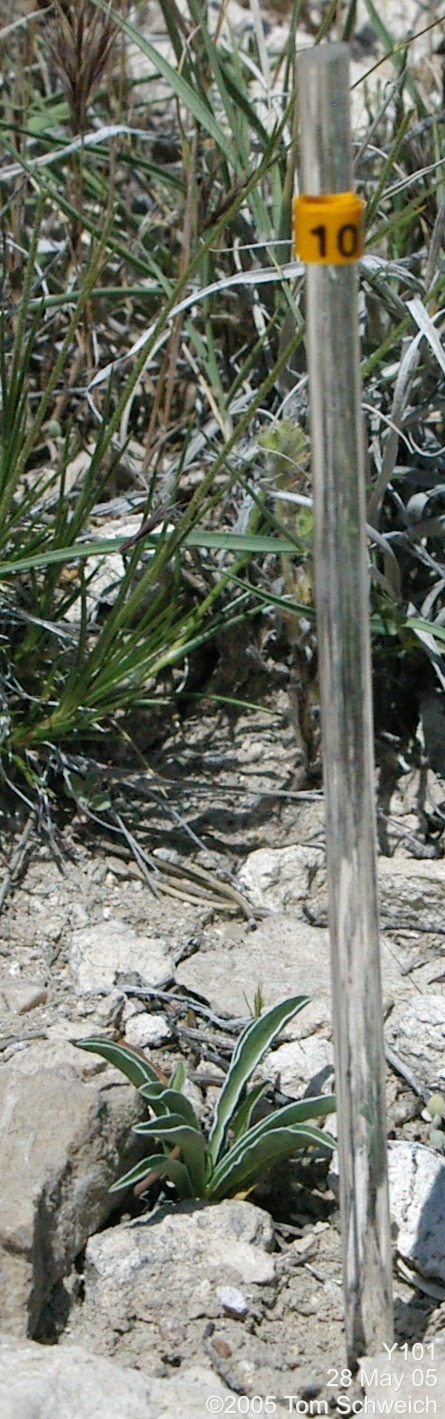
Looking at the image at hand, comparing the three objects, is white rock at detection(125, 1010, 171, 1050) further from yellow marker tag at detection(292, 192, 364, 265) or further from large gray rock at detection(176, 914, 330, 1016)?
yellow marker tag at detection(292, 192, 364, 265)

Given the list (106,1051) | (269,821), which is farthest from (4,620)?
(106,1051)

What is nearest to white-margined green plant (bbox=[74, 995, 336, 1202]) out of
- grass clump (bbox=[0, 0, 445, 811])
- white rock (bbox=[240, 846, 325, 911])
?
white rock (bbox=[240, 846, 325, 911])

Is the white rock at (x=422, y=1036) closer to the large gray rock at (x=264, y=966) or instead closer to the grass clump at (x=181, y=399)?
the large gray rock at (x=264, y=966)

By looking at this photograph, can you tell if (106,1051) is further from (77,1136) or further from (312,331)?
(312,331)

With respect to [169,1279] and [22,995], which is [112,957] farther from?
[169,1279]

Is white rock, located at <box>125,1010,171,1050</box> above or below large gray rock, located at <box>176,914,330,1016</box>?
below
